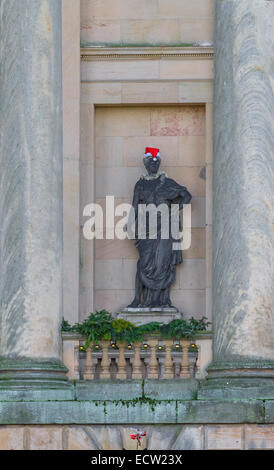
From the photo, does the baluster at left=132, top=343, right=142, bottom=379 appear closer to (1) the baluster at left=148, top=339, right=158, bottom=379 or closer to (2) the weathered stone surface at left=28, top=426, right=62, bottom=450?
(1) the baluster at left=148, top=339, right=158, bottom=379

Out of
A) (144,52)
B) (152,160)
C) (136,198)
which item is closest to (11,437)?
(136,198)

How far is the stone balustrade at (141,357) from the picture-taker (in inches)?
1019

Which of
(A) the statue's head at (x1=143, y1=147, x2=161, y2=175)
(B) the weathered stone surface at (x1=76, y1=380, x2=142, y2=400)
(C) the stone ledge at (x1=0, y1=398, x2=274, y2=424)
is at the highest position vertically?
(A) the statue's head at (x1=143, y1=147, x2=161, y2=175)

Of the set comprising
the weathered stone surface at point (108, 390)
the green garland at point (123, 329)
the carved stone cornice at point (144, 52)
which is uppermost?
the carved stone cornice at point (144, 52)

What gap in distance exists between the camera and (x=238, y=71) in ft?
84.7

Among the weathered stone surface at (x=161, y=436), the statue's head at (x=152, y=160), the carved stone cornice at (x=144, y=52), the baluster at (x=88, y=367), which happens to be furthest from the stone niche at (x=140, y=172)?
the weathered stone surface at (x=161, y=436)

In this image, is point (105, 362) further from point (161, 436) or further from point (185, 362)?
point (161, 436)

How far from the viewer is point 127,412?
2402 centimetres

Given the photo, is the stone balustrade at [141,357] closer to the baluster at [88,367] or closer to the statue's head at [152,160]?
the baluster at [88,367]

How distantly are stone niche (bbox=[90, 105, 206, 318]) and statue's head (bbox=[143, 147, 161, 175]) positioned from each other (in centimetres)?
46

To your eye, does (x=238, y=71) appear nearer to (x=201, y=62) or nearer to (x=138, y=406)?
(x=201, y=62)

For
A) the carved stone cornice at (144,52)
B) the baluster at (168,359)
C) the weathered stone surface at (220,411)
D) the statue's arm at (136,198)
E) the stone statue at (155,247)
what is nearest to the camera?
the weathered stone surface at (220,411)

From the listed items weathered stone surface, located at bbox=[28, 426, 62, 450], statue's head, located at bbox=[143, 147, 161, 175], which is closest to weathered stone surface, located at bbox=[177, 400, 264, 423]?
weathered stone surface, located at bbox=[28, 426, 62, 450]

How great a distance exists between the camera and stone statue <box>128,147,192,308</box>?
28.4 meters
